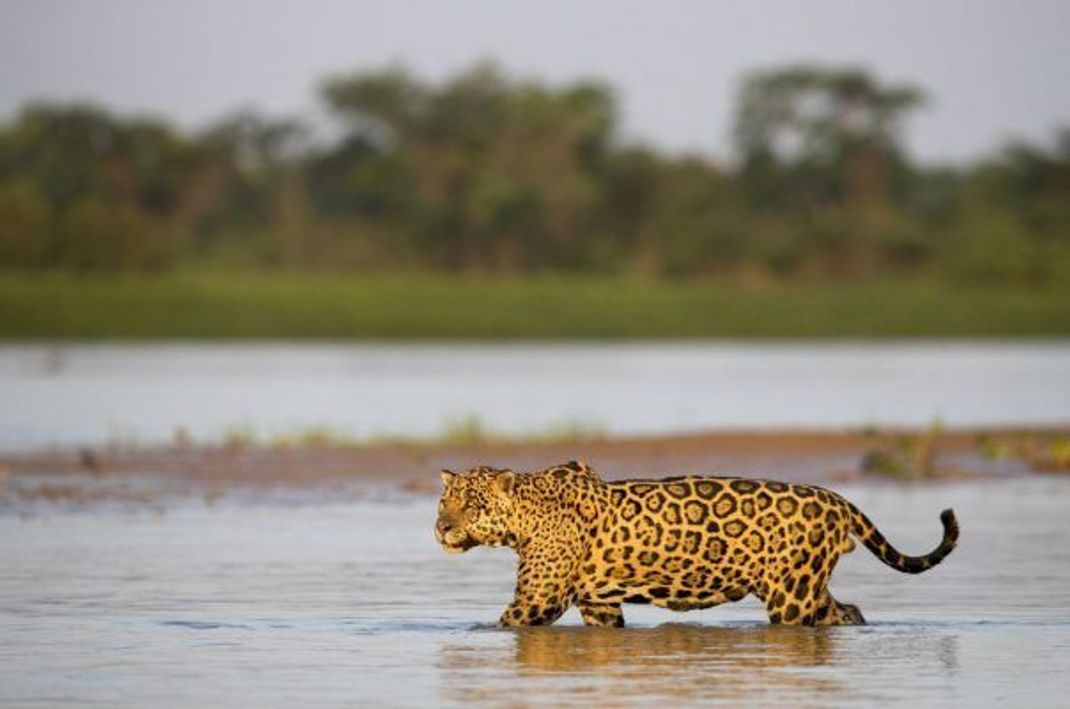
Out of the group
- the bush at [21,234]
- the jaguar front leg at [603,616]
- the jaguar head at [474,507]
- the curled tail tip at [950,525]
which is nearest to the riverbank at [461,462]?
the jaguar front leg at [603,616]

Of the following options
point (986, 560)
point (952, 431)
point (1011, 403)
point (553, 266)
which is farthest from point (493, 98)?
point (986, 560)

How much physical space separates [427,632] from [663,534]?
1.34m

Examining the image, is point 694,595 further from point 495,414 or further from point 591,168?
point 591,168

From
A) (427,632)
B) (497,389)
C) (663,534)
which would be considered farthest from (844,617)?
(497,389)

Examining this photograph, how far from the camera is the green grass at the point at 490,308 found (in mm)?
68688

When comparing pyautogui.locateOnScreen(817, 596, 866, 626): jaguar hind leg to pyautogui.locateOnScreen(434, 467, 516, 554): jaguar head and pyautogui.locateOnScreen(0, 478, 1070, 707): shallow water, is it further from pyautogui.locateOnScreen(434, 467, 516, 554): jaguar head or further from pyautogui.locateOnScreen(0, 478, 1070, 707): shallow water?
pyautogui.locateOnScreen(434, 467, 516, 554): jaguar head

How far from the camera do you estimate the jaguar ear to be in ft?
40.8

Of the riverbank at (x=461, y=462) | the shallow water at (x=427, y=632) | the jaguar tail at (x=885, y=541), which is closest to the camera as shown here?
the shallow water at (x=427, y=632)

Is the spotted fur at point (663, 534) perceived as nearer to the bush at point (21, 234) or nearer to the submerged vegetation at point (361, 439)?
the submerged vegetation at point (361, 439)

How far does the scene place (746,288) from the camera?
7919 cm

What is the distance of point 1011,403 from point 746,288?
4134 centimetres

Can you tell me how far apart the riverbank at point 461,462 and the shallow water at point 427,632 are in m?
3.33

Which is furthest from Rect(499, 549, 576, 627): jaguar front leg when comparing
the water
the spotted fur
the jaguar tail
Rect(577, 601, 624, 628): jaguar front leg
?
the water

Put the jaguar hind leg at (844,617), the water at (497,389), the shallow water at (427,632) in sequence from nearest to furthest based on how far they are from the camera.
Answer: the shallow water at (427,632)
the jaguar hind leg at (844,617)
the water at (497,389)
